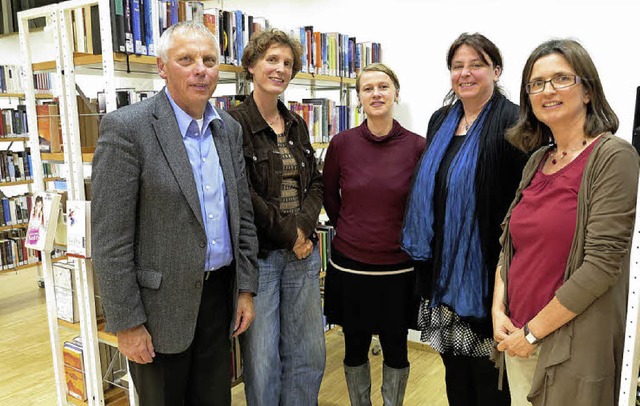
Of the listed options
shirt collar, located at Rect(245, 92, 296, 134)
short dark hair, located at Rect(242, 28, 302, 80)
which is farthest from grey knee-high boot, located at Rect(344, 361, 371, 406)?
short dark hair, located at Rect(242, 28, 302, 80)

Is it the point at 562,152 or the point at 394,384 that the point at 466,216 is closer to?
the point at 562,152

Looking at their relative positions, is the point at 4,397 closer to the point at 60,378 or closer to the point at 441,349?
the point at 60,378

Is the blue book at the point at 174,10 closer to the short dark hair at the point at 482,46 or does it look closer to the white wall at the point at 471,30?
the short dark hair at the point at 482,46

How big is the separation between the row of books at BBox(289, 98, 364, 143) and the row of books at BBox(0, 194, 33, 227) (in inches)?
147

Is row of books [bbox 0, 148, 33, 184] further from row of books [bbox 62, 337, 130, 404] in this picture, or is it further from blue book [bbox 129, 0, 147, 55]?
blue book [bbox 129, 0, 147, 55]

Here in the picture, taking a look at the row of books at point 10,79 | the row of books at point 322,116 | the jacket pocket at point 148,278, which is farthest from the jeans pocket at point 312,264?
the row of books at point 10,79

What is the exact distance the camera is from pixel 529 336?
58.7 inches

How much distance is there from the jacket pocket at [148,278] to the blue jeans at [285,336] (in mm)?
508

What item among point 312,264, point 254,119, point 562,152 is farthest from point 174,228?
point 562,152

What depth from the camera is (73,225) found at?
2.10 m

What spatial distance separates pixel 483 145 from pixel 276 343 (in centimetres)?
114

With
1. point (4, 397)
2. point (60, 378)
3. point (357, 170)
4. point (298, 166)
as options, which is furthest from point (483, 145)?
point (4, 397)

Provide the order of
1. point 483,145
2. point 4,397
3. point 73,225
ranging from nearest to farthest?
point 483,145 → point 73,225 → point 4,397

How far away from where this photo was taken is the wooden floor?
306cm
